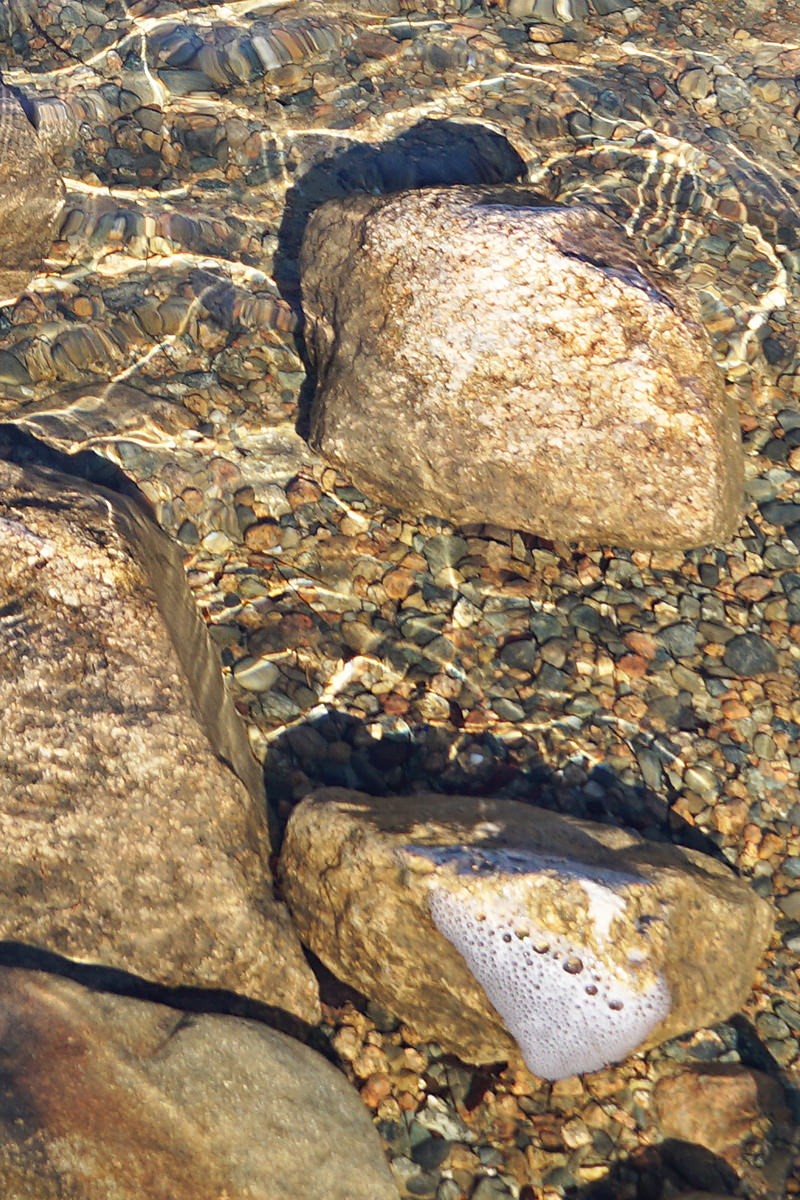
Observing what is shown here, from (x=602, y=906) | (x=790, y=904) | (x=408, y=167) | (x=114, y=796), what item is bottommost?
(x=790, y=904)

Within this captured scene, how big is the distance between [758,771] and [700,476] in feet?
3.98

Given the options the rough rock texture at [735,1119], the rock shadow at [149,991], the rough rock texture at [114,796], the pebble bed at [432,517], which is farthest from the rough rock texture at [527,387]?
the rock shadow at [149,991]

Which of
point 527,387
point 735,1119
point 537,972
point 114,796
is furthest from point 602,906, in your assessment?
point 527,387

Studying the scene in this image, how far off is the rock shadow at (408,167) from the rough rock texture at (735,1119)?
173 inches

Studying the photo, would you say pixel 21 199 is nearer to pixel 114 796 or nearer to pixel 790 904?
pixel 114 796

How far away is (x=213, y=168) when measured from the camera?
5.98 meters

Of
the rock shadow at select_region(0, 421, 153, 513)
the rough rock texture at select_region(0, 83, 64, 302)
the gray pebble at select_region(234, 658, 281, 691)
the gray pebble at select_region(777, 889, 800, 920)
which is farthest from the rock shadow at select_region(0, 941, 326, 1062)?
the rough rock texture at select_region(0, 83, 64, 302)

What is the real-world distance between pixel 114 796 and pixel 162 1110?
90 cm

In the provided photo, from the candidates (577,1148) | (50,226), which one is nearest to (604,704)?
(577,1148)

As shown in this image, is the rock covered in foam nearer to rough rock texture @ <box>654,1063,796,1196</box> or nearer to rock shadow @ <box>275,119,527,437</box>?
rough rock texture @ <box>654,1063,796,1196</box>

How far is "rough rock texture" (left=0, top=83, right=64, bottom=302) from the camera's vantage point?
5.17m

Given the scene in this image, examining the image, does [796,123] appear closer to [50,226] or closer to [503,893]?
[50,226]

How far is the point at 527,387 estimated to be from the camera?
4.27 m

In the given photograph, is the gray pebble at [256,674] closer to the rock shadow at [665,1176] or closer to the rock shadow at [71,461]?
the rock shadow at [71,461]
